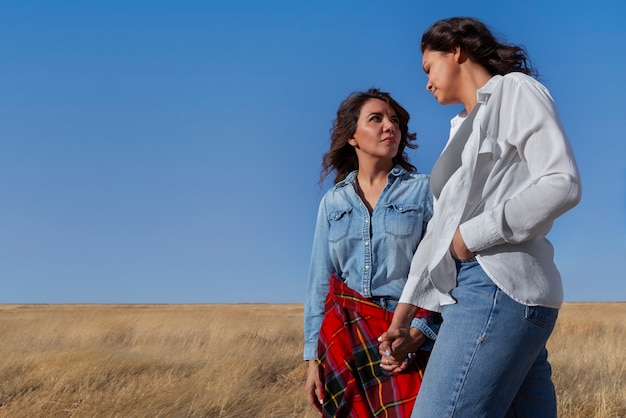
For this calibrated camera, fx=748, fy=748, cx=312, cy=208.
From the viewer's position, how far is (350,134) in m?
3.49

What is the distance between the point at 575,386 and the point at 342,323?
5.42 m

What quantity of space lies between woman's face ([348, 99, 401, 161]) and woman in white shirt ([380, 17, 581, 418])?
1034 mm

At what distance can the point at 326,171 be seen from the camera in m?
3.69

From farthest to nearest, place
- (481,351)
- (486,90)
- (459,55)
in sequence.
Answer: (459,55) < (486,90) < (481,351)

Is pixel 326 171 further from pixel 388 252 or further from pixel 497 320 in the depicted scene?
pixel 497 320

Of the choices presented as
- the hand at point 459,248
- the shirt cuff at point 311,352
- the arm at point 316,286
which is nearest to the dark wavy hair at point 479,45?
the hand at point 459,248

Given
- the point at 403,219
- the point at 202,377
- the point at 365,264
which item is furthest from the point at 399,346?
the point at 202,377

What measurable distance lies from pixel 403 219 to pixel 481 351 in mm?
1121

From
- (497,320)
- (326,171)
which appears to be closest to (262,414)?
(326,171)

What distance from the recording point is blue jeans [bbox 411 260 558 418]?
2076 mm

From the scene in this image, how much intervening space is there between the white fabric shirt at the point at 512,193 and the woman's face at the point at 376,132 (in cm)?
110

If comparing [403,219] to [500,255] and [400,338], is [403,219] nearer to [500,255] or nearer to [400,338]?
[400,338]

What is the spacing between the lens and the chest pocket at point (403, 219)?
10.2 ft

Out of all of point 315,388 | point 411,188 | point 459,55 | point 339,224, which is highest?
point 459,55
